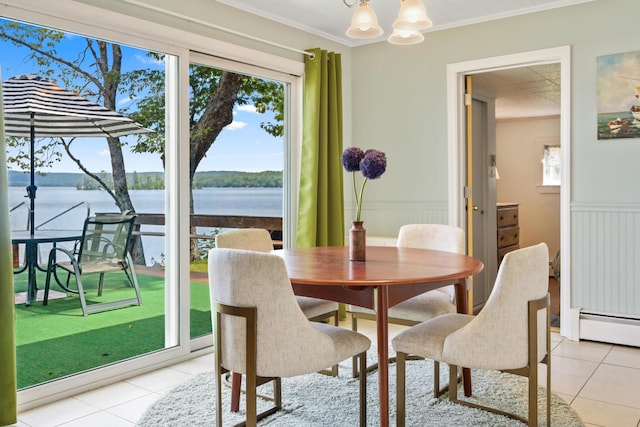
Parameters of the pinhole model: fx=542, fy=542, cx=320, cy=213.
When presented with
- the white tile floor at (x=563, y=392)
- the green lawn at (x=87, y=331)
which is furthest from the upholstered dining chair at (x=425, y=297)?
the green lawn at (x=87, y=331)

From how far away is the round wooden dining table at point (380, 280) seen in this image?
2.12m

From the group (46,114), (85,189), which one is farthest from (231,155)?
(46,114)

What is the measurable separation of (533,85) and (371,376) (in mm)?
3795

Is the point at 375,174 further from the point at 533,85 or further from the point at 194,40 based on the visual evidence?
the point at 533,85

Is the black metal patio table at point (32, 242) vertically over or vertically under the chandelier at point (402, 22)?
under

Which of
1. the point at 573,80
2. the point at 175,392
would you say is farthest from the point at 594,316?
the point at 175,392

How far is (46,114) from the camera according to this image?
2.91m

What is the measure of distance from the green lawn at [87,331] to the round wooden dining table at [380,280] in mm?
1323

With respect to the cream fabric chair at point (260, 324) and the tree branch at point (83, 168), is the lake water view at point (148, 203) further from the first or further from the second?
the cream fabric chair at point (260, 324)

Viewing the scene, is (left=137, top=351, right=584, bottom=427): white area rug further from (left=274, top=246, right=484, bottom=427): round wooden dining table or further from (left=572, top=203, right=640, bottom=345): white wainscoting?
(left=572, top=203, right=640, bottom=345): white wainscoting

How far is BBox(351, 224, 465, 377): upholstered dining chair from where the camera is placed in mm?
2875

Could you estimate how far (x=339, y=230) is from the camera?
4.48 metres

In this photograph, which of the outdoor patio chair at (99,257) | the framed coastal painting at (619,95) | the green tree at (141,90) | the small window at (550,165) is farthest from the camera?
the small window at (550,165)

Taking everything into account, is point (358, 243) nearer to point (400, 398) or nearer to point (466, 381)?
point (400, 398)
